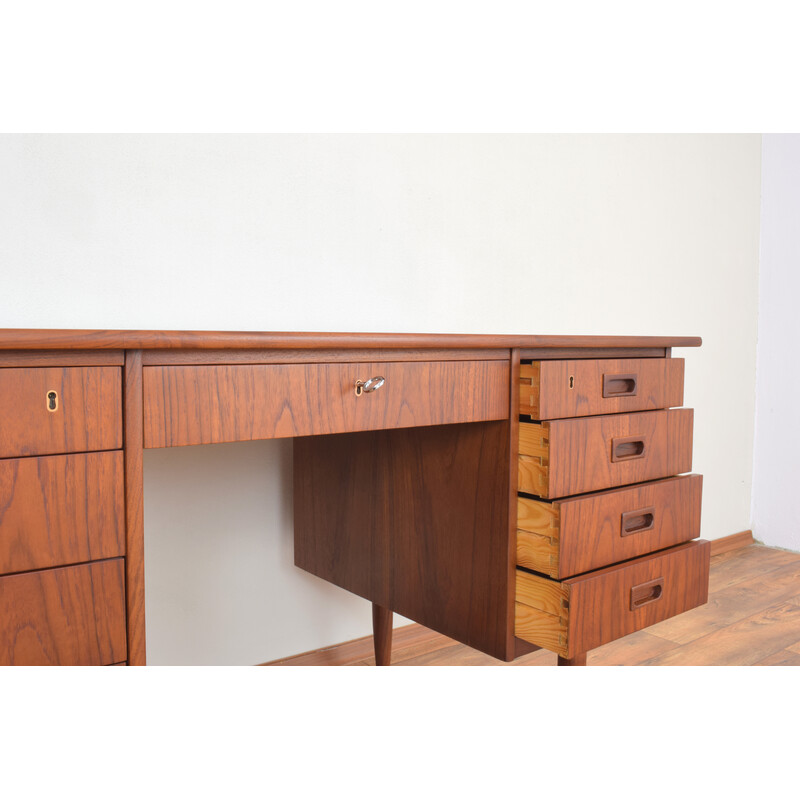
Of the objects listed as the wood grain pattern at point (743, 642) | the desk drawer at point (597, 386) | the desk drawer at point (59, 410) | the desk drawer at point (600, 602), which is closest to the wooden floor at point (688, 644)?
the wood grain pattern at point (743, 642)

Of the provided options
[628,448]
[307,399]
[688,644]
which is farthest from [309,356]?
[688,644]

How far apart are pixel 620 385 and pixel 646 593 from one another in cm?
36

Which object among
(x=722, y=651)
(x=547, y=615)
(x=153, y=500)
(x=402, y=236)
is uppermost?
(x=402, y=236)

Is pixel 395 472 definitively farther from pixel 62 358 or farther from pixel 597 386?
pixel 62 358

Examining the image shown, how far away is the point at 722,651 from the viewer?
182 centimetres

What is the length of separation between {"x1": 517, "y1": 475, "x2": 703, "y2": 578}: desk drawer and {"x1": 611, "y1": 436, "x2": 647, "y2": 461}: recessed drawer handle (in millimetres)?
54

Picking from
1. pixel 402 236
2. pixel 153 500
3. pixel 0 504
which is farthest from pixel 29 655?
pixel 402 236

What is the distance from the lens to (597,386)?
1.26 m

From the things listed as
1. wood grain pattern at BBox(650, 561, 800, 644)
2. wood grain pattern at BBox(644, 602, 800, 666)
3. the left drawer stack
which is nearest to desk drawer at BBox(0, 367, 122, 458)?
the left drawer stack

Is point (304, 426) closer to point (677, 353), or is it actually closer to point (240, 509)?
point (240, 509)

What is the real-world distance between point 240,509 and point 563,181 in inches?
49.6

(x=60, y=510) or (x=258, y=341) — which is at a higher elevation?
(x=258, y=341)

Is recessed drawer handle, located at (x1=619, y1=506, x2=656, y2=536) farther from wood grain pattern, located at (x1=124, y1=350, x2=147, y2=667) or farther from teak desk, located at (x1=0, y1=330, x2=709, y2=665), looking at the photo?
wood grain pattern, located at (x1=124, y1=350, x2=147, y2=667)

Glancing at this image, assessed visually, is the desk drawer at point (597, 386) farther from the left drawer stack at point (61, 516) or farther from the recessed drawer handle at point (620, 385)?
the left drawer stack at point (61, 516)
